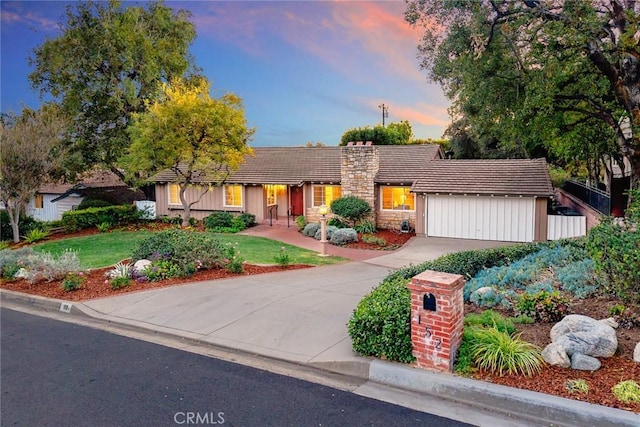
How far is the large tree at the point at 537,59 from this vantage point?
11891 mm

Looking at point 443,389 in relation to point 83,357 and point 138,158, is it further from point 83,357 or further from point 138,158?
point 138,158

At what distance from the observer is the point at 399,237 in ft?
63.7

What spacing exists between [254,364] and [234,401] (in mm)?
1086

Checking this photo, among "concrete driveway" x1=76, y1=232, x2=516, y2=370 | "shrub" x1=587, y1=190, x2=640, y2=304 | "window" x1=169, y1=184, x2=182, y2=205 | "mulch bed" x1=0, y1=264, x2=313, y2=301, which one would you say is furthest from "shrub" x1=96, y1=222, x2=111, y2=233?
"shrub" x1=587, y1=190, x2=640, y2=304

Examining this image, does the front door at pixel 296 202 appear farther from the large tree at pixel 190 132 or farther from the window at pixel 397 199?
the window at pixel 397 199

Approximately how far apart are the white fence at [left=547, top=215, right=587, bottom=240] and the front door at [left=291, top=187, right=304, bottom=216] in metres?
12.6

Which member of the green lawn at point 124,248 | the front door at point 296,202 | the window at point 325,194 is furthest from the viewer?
the front door at point 296,202

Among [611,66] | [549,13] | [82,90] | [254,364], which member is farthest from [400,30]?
[82,90]

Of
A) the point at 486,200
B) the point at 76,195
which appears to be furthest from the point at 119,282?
the point at 76,195

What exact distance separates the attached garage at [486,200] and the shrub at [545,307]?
11.7m

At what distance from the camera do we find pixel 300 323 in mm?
7648

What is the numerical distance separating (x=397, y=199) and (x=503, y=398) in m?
16.8

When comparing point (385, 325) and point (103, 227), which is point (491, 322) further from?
point (103, 227)

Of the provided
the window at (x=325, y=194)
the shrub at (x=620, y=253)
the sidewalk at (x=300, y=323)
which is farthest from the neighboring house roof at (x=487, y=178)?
the shrub at (x=620, y=253)
